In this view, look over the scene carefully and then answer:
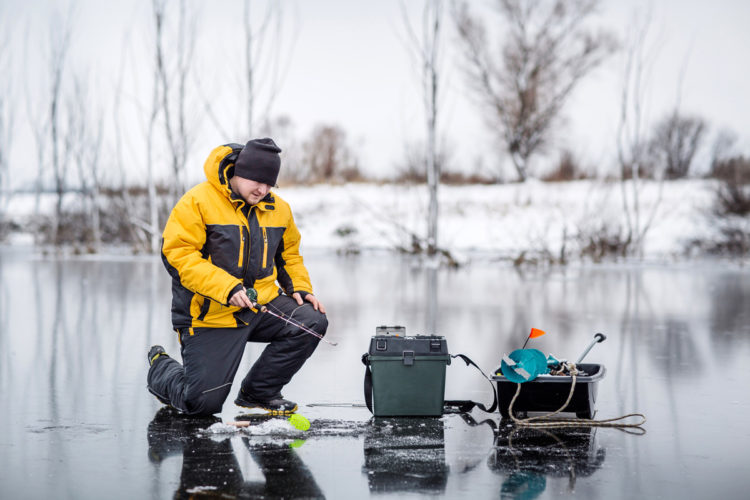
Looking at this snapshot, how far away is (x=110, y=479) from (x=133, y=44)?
19.5m

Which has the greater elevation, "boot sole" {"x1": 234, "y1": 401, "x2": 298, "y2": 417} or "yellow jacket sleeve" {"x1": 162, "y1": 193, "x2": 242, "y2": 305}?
"yellow jacket sleeve" {"x1": 162, "y1": 193, "x2": 242, "y2": 305}

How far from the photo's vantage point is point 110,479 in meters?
2.93

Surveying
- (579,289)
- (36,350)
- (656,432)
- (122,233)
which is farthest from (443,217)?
(656,432)

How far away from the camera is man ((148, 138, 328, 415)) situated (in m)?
3.78

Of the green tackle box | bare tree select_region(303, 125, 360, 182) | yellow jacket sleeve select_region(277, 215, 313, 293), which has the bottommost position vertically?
the green tackle box

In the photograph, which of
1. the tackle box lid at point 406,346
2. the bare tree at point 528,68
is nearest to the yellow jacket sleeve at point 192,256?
the tackle box lid at point 406,346

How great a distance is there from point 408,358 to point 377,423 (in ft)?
1.16

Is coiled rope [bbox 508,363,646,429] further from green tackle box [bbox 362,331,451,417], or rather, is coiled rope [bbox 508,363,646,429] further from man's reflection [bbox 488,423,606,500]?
green tackle box [bbox 362,331,451,417]

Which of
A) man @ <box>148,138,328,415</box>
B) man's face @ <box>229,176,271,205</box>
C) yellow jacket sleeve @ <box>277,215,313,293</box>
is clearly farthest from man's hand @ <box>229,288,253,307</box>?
yellow jacket sleeve @ <box>277,215,313,293</box>

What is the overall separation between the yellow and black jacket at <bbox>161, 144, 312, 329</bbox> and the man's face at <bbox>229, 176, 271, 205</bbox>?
0.10 ft

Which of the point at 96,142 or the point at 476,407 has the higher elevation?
the point at 96,142

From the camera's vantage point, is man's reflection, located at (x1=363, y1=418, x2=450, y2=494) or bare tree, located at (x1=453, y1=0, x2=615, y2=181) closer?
man's reflection, located at (x1=363, y1=418, x2=450, y2=494)

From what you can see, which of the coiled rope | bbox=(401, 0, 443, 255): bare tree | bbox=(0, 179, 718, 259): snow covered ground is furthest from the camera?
bbox=(0, 179, 718, 259): snow covered ground

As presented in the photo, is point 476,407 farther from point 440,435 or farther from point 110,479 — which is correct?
point 110,479
